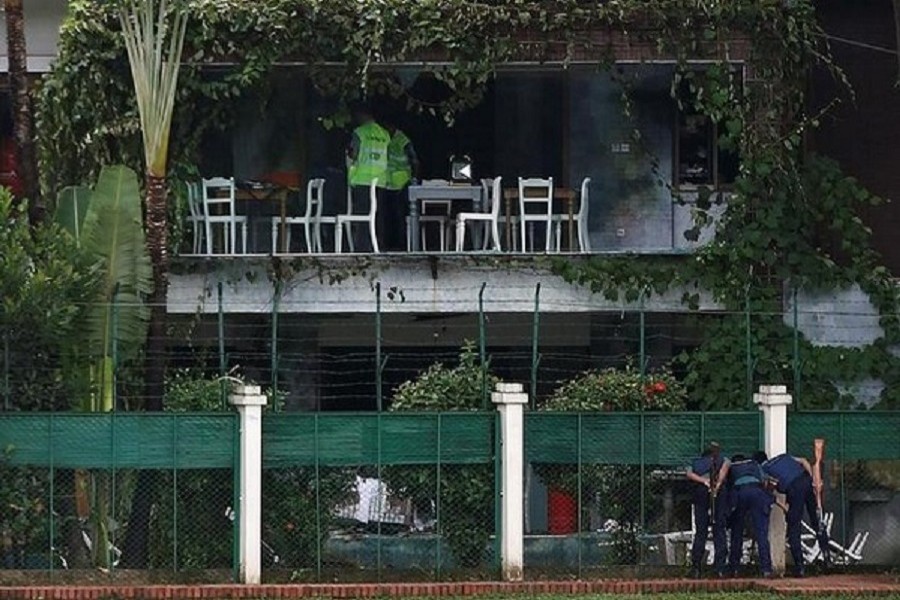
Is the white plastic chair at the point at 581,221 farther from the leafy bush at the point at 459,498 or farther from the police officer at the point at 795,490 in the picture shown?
the police officer at the point at 795,490

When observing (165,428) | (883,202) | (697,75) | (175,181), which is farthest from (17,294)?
(883,202)

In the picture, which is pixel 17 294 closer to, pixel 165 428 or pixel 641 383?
pixel 165 428

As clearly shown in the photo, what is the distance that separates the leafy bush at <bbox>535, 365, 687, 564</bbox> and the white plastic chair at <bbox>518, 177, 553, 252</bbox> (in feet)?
8.27

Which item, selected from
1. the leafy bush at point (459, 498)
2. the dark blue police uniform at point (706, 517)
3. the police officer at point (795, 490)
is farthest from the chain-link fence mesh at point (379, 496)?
the police officer at point (795, 490)

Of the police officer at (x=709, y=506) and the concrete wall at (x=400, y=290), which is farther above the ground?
the concrete wall at (x=400, y=290)

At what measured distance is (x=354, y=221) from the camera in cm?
2600

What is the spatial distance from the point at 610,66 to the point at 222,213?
16.5 feet

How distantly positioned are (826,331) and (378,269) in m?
5.43

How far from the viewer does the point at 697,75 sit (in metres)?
25.9

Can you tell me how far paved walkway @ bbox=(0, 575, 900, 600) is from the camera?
70.0 ft

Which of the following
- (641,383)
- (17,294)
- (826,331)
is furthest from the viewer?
(826,331)

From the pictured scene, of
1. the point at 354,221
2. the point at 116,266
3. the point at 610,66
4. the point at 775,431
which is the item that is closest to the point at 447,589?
the point at 775,431

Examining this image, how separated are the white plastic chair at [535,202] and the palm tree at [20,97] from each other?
5733 millimetres

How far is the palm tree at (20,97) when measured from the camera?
951 inches
